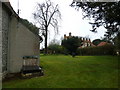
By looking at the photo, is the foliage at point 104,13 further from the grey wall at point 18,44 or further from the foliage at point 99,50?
the foliage at point 99,50

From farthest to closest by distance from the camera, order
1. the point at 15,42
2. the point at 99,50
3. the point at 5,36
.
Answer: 1. the point at 99,50
2. the point at 15,42
3. the point at 5,36

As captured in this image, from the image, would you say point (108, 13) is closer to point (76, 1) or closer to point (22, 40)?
point (76, 1)

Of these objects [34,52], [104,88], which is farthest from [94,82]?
[34,52]

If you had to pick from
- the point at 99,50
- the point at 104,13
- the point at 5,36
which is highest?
the point at 104,13

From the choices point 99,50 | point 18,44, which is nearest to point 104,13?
point 18,44

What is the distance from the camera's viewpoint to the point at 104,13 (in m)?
14.5

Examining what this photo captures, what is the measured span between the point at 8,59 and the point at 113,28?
10.2 m

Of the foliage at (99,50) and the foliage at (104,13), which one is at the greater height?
the foliage at (104,13)

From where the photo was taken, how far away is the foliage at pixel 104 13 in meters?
13.5

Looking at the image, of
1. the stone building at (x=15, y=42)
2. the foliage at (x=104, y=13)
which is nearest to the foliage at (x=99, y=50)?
the foliage at (x=104, y=13)

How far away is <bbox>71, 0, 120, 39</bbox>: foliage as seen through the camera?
44.2 feet

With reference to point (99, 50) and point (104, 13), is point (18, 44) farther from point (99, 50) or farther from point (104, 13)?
point (99, 50)

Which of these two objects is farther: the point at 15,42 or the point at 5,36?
the point at 15,42

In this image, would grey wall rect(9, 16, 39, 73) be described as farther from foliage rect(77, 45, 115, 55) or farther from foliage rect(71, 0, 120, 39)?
foliage rect(77, 45, 115, 55)
